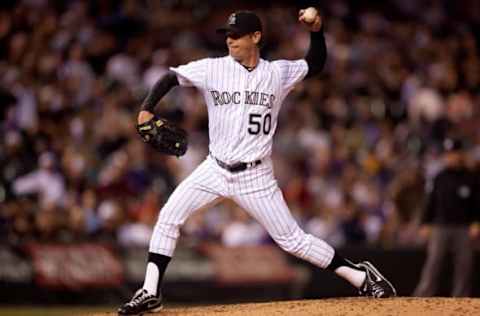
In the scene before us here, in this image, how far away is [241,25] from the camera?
6684mm

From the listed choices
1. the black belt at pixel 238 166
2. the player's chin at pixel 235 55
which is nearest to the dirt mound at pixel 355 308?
the black belt at pixel 238 166

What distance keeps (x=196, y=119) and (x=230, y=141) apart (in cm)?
676

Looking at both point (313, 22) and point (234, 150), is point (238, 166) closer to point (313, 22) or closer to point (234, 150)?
point (234, 150)

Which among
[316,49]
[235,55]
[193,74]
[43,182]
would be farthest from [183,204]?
[43,182]

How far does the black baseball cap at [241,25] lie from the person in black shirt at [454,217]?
441 centimetres

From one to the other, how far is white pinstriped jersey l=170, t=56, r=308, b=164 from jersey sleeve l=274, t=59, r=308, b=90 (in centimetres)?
7

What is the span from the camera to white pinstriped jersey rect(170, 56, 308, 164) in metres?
6.65

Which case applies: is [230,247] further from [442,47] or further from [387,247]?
[442,47]

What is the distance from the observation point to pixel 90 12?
49.5ft

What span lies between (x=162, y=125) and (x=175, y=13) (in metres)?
8.77

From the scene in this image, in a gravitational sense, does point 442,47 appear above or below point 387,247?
above

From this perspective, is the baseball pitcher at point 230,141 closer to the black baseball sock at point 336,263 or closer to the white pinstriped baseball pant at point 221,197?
the white pinstriped baseball pant at point 221,197

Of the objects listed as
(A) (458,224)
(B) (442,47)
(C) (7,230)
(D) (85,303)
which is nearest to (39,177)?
(C) (7,230)

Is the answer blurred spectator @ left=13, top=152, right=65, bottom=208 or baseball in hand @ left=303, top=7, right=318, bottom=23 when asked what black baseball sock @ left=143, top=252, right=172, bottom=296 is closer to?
baseball in hand @ left=303, top=7, right=318, bottom=23
